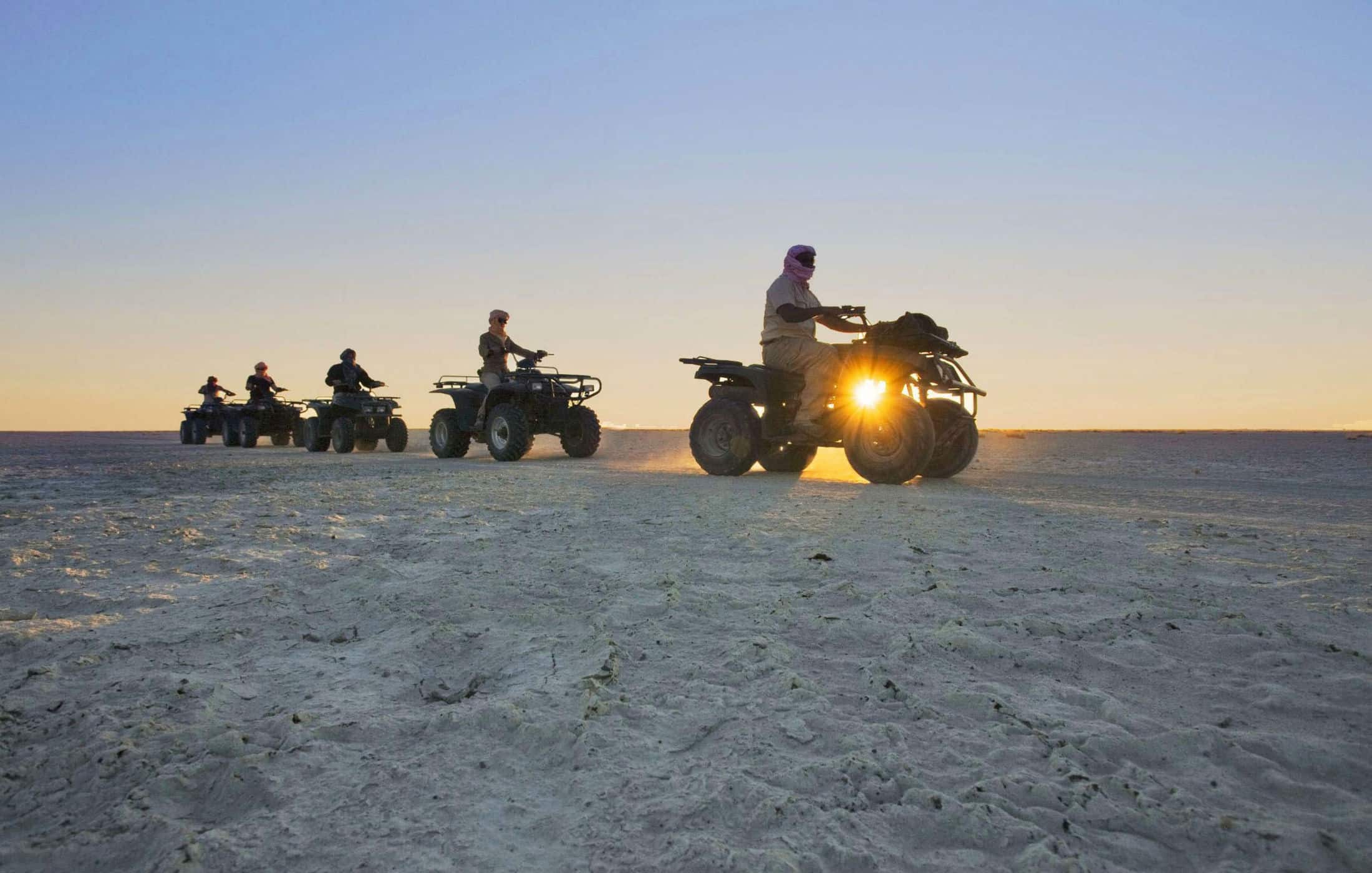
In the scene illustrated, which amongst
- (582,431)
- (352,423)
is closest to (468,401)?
(582,431)

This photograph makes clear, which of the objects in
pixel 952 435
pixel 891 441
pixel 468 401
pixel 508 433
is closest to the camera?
pixel 891 441

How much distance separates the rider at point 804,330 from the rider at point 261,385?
16738 mm

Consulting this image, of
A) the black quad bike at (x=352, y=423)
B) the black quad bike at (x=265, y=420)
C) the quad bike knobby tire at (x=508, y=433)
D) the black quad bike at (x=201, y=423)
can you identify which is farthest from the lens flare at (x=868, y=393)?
the black quad bike at (x=201, y=423)

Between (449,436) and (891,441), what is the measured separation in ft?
28.1

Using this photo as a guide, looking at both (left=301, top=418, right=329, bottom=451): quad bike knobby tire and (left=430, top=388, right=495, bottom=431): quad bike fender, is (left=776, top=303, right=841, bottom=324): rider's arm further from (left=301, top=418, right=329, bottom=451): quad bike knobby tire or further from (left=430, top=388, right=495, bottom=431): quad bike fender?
(left=301, top=418, right=329, bottom=451): quad bike knobby tire

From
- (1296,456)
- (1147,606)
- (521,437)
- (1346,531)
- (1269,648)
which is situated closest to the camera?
(1269,648)

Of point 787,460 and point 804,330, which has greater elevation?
point 804,330

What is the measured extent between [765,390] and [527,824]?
24.9 feet

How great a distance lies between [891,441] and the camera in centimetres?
845

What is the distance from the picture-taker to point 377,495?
737 cm

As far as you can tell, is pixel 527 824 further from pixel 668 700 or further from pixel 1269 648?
pixel 1269 648

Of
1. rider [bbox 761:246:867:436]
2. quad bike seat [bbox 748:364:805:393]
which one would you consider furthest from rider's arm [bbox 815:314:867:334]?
quad bike seat [bbox 748:364:805:393]

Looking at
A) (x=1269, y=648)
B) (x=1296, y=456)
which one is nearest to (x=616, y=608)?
(x=1269, y=648)

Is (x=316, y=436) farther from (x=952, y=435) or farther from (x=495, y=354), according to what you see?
(x=952, y=435)
